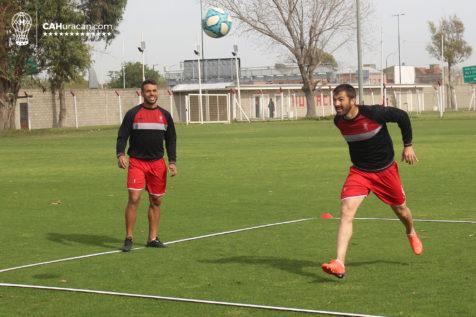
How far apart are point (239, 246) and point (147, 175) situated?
53.8 inches

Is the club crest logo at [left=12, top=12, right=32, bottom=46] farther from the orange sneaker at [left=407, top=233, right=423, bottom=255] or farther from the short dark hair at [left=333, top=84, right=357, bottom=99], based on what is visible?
the short dark hair at [left=333, top=84, right=357, bottom=99]

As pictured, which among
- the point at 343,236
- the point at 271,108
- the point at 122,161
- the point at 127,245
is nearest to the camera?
the point at 343,236

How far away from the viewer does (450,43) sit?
11581 centimetres

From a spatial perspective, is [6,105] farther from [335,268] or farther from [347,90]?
[335,268]

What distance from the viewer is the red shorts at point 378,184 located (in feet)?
31.5

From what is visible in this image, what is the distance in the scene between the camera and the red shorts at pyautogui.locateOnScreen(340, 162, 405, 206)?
9602 millimetres

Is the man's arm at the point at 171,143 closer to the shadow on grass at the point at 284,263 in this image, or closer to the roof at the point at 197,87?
the shadow on grass at the point at 284,263

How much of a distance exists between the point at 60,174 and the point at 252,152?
8.55 m

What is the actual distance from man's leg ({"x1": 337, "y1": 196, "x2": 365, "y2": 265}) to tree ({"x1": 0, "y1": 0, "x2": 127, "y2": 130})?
47.4m

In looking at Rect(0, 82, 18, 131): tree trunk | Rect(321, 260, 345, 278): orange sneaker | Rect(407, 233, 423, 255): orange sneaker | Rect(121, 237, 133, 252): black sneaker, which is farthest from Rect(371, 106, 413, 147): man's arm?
Rect(0, 82, 18, 131): tree trunk

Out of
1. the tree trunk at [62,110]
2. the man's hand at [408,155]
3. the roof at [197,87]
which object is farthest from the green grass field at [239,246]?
the roof at [197,87]

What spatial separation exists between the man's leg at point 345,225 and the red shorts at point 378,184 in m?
0.13

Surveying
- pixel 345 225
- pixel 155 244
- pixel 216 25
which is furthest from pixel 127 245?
pixel 216 25

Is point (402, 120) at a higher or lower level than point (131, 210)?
higher
